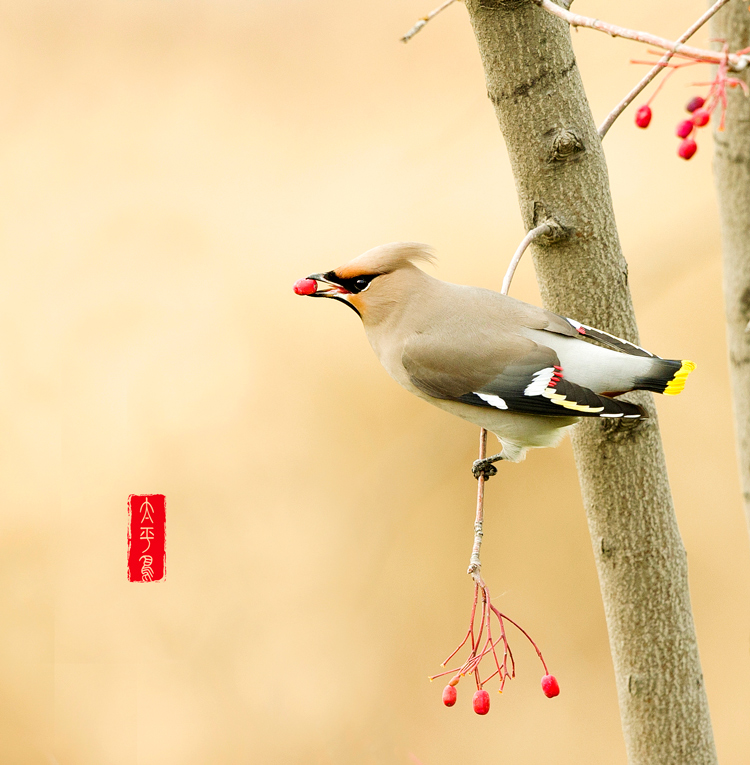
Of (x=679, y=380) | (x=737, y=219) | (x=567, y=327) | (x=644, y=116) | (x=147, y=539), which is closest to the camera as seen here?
(x=644, y=116)

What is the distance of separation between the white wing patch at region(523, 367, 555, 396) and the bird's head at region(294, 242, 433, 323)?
0.80 ft

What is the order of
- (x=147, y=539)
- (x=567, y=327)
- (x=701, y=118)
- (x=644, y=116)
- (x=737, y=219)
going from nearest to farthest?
(x=701, y=118)
(x=644, y=116)
(x=567, y=327)
(x=737, y=219)
(x=147, y=539)

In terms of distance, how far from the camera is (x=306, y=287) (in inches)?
47.6

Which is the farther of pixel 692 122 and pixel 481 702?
pixel 481 702

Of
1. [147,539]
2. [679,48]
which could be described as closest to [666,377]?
[679,48]

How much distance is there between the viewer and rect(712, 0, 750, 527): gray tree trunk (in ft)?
4.87

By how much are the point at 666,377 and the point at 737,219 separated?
0.53m

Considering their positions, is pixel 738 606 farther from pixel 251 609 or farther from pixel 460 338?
pixel 460 338

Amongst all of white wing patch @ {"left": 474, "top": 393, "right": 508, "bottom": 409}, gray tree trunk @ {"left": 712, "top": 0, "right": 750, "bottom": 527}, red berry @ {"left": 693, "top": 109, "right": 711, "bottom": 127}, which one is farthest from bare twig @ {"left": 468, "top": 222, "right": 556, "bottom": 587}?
gray tree trunk @ {"left": 712, "top": 0, "right": 750, "bottom": 527}

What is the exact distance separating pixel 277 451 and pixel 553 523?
0.91 metres

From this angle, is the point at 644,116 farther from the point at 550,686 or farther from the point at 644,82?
the point at 550,686

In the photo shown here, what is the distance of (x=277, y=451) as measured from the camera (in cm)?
258

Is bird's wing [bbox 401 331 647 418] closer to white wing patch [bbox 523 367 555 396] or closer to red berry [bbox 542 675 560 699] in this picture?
white wing patch [bbox 523 367 555 396]

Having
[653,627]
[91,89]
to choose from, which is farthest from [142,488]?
[653,627]
